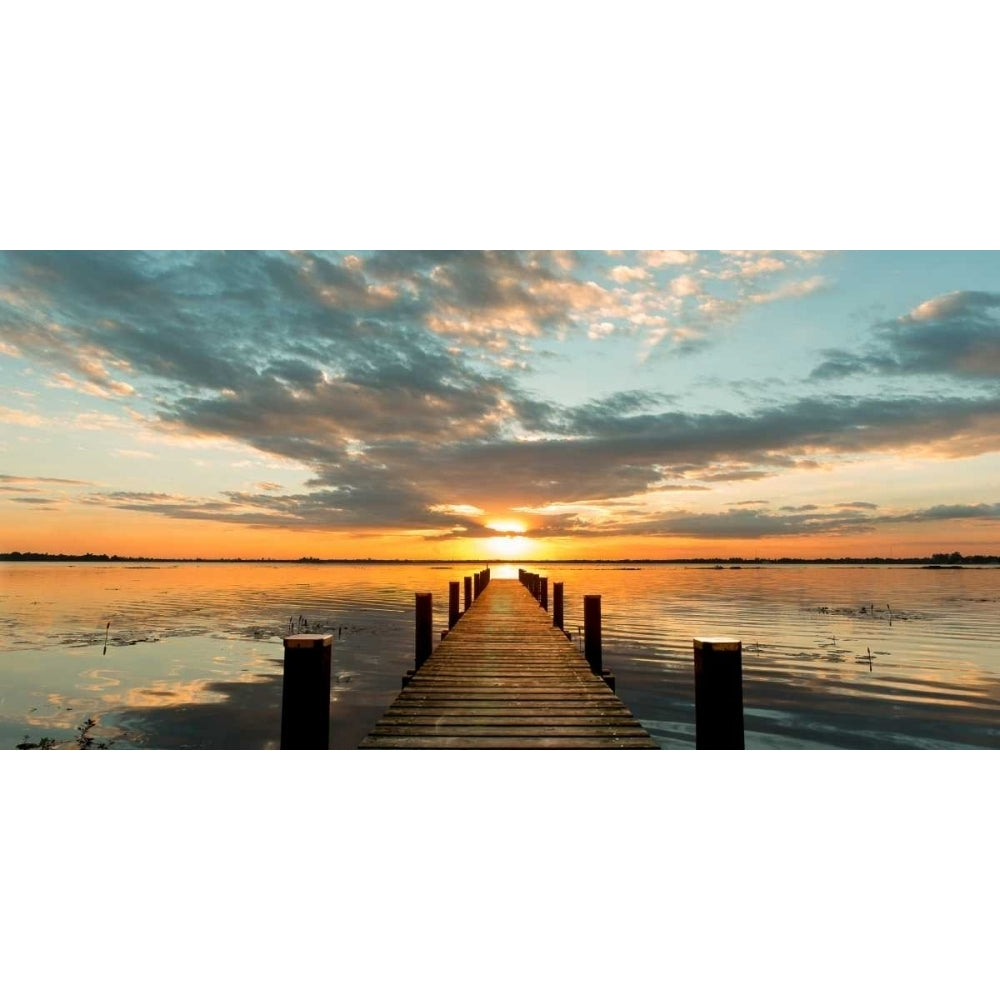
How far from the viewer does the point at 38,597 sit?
38.6m

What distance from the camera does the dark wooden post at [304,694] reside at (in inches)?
216

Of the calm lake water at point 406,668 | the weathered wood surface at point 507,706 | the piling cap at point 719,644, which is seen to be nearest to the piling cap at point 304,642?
the weathered wood surface at point 507,706

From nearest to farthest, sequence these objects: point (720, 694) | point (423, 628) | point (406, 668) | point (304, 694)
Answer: point (304, 694) < point (720, 694) < point (423, 628) < point (406, 668)

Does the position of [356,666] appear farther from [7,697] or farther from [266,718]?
[7,697]

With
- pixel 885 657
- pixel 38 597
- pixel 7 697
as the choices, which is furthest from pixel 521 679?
pixel 38 597

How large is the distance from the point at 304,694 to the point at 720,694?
3.57m

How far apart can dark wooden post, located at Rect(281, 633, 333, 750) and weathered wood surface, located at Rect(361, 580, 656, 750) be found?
1004 millimetres

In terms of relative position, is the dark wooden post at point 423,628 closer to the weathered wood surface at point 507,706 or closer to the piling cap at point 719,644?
the weathered wood surface at point 507,706

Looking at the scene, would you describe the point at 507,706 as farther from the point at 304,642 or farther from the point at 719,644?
the point at 304,642

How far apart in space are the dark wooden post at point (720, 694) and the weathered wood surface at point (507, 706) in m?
0.88

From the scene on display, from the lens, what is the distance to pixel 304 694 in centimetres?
549

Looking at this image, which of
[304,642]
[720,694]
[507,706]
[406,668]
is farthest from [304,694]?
[406,668]
